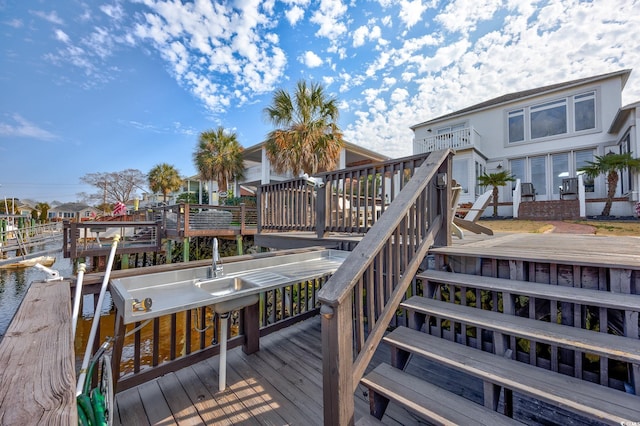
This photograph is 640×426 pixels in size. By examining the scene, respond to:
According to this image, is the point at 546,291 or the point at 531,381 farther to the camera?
the point at 546,291

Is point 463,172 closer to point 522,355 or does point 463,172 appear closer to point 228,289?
point 522,355

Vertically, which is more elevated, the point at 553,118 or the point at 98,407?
the point at 553,118

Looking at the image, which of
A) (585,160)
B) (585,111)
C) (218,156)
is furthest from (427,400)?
(218,156)

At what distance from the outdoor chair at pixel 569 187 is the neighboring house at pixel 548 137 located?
60 cm

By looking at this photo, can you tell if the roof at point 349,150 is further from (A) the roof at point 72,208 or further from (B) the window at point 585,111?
(A) the roof at point 72,208

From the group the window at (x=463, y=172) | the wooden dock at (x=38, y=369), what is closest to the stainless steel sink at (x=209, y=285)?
the wooden dock at (x=38, y=369)

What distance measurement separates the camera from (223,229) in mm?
9383

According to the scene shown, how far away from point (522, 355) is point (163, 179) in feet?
94.5

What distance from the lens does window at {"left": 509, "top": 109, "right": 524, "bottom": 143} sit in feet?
40.4

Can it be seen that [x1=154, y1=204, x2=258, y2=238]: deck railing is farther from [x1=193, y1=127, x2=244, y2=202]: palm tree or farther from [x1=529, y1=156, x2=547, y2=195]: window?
[x1=529, y1=156, x2=547, y2=195]: window

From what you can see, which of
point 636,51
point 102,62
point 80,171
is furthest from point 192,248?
point 80,171

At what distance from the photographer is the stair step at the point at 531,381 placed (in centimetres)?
128

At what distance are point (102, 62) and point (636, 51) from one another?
19910 mm

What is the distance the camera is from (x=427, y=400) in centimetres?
A: 159
